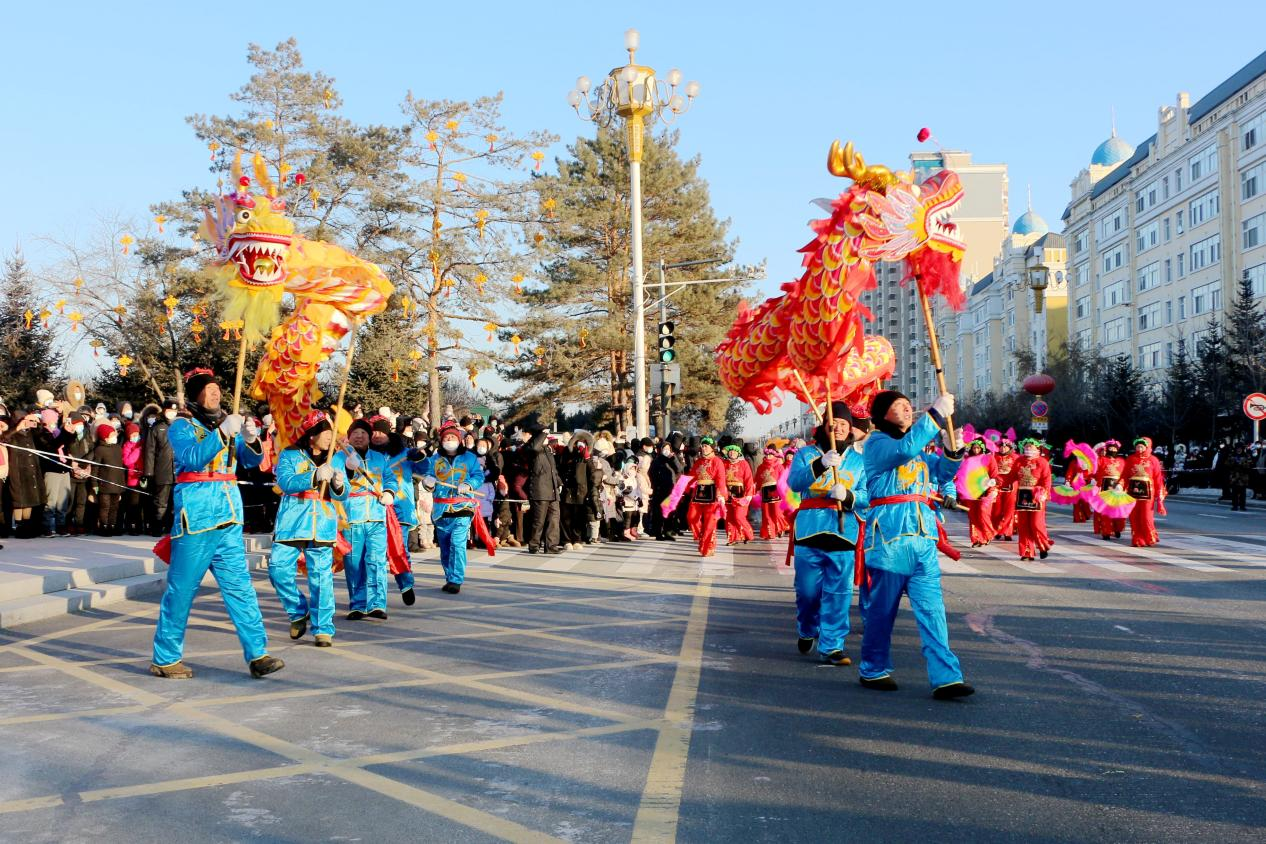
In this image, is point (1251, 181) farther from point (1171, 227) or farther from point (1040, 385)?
point (1040, 385)

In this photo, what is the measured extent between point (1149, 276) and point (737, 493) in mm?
53454

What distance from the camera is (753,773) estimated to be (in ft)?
17.9

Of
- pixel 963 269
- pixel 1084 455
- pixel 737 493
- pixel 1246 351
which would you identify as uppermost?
pixel 963 269

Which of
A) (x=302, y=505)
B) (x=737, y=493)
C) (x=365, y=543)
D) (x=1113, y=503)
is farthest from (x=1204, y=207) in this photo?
(x=302, y=505)

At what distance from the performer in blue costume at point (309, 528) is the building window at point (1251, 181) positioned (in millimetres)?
51708

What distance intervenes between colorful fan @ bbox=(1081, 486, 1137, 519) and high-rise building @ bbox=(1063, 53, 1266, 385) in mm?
37442

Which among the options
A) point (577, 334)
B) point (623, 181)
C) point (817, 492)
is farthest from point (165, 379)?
point (817, 492)

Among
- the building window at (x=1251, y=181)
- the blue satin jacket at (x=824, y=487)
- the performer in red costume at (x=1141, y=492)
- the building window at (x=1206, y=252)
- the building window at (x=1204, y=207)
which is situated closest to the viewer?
the blue satin jacket at (x=824, y=487)

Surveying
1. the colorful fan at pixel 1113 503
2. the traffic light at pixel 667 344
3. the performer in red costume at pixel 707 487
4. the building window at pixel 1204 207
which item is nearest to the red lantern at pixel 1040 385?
the building window at pixel 1204 207

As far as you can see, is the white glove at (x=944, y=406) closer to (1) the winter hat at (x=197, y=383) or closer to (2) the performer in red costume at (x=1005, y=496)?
(1) the winter hat at (x=197, y=383)

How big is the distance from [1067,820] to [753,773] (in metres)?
1.36

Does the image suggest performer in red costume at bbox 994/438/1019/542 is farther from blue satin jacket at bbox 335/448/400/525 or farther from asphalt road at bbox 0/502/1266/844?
blue satin jacket at bbox 335/448/400/525

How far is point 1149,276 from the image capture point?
66.1 m

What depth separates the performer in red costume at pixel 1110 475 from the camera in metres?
19.1
